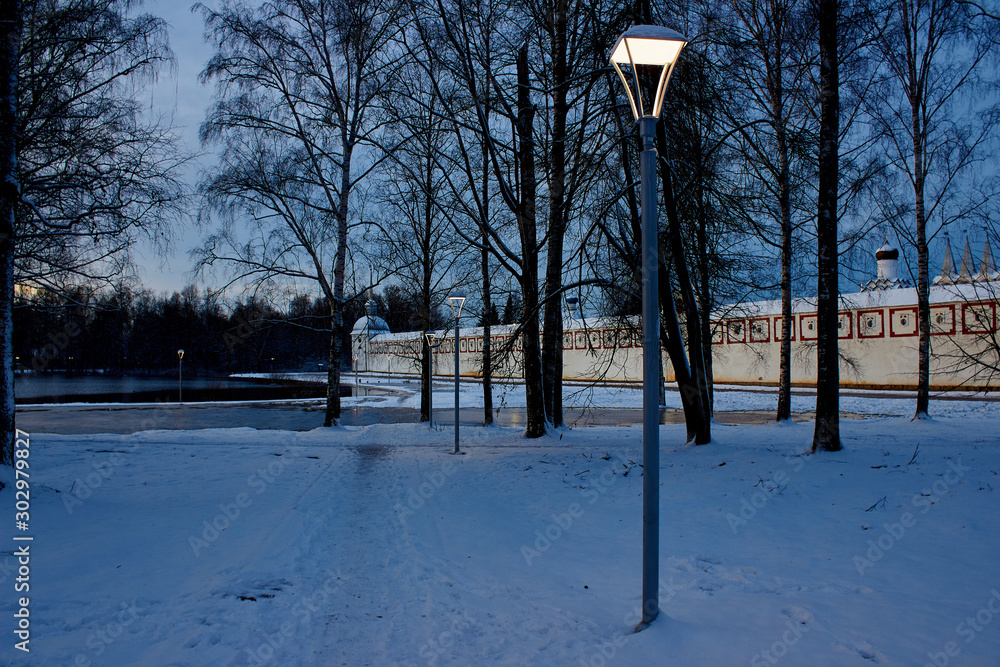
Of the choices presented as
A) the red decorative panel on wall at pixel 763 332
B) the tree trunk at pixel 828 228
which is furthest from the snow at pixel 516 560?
the red decorative panel on wall at pixel 763 332

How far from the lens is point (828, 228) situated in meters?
9.15

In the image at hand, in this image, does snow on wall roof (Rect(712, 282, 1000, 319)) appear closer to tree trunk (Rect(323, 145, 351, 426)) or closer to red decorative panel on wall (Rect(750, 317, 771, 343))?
red decorative panel on wall (Rect(750, 317, 771, 343))

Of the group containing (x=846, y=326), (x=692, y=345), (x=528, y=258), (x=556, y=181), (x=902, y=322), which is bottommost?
(x=692, y=345)

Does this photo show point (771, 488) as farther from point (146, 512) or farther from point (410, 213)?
point (410, 213)

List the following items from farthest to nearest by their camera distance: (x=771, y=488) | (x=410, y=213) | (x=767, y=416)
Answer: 1. (x=767, y=416)
2. (x=410, y=213)
3. (x=771, y=488)

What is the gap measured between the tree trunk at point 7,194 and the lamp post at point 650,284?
769 cm

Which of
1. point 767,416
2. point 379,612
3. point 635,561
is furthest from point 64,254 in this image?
point 767,416

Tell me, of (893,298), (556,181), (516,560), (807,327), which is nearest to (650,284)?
(516,560)

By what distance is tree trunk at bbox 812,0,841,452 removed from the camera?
356 inches

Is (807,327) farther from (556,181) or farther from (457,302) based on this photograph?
(457,302)

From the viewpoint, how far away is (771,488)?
7.42 m

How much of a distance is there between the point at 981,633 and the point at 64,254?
11671mm

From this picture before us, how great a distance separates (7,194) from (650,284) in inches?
312

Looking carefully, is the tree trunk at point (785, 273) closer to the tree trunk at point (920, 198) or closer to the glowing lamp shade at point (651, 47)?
the tree trunk at point (920, 198)
